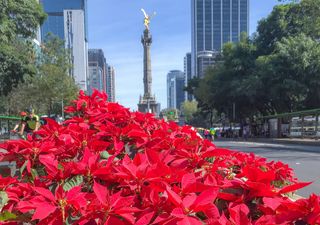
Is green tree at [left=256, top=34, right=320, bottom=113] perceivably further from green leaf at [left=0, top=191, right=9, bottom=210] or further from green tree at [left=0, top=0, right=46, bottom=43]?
green leaf at [left=0, top=191, right=9, bottom=210]

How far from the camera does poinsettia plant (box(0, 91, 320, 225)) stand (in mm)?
1632

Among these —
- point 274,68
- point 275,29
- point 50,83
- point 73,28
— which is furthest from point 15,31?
point 73,28

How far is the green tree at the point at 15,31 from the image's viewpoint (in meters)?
18.2

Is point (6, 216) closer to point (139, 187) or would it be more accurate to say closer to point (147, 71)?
point (139, 187)

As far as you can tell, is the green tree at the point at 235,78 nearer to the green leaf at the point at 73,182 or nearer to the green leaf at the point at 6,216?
the green leaf at the point at 73,182

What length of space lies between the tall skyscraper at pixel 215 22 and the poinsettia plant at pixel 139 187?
118 metres

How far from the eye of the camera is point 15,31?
2084cm

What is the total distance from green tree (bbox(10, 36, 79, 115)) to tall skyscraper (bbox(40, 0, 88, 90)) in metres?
31.7

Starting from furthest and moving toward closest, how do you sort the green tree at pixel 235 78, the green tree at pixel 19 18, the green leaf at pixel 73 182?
the green tree at pixel 235 78 → the green tree at pixel 19 18 → the green leaf at pixel 73 182

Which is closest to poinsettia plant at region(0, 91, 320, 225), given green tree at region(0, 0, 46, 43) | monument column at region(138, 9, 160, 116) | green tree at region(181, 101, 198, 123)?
green tree at region(0, 0, 46, 43)

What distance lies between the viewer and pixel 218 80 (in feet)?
155

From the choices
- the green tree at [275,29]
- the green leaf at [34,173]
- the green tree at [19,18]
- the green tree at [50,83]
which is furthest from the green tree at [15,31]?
the green tree at [275,29]

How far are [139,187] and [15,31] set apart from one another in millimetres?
20501

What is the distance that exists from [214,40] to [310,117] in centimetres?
10437
